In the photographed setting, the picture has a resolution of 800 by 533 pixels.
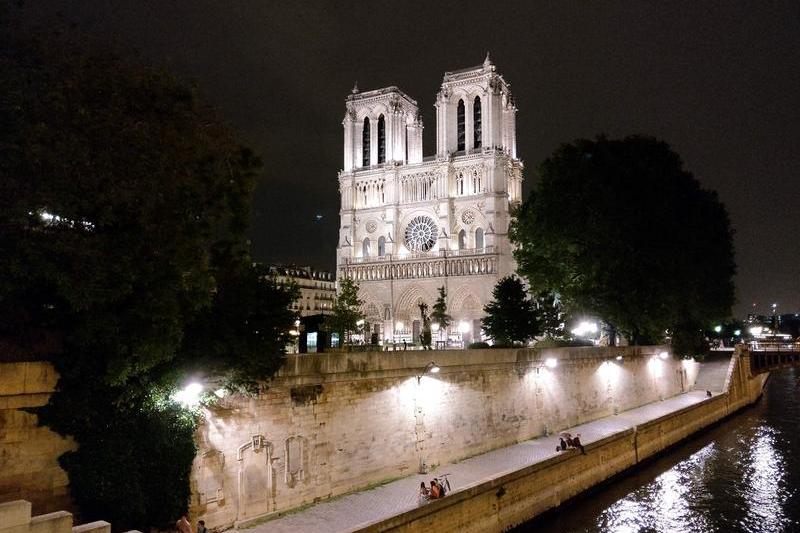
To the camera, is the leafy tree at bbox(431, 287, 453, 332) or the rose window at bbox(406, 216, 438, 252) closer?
the leafy tree at bbox(431, 287, 453, 332)

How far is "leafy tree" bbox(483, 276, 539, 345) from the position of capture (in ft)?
105

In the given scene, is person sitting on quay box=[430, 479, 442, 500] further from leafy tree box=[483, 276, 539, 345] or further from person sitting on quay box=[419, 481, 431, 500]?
leafy tree box=[483, 276, 539, 345]

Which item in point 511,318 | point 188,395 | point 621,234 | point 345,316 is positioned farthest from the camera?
point 345,316

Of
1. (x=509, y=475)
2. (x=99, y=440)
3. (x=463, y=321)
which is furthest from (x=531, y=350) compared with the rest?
(x=463, y=321)

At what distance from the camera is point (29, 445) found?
28.6 ft

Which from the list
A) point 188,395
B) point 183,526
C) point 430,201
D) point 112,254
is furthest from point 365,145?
point 183,526

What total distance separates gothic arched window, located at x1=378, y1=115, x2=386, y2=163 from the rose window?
7.96 m

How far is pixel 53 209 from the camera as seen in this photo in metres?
8.31

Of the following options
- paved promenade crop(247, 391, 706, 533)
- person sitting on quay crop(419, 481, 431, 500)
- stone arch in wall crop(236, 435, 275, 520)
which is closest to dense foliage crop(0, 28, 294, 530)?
stone arch in wall crop(236, 435, 275, 520)

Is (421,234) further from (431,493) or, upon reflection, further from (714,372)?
(431,493)

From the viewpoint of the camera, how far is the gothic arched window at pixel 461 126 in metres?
61.4

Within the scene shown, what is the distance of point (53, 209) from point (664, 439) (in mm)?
21344

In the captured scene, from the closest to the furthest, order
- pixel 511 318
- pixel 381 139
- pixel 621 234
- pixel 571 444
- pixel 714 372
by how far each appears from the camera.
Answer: pixel 571 444
pixel 621 234
pixel 511 318
pixel 714 372
pixel 381 139

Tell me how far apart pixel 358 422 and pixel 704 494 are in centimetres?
1012
